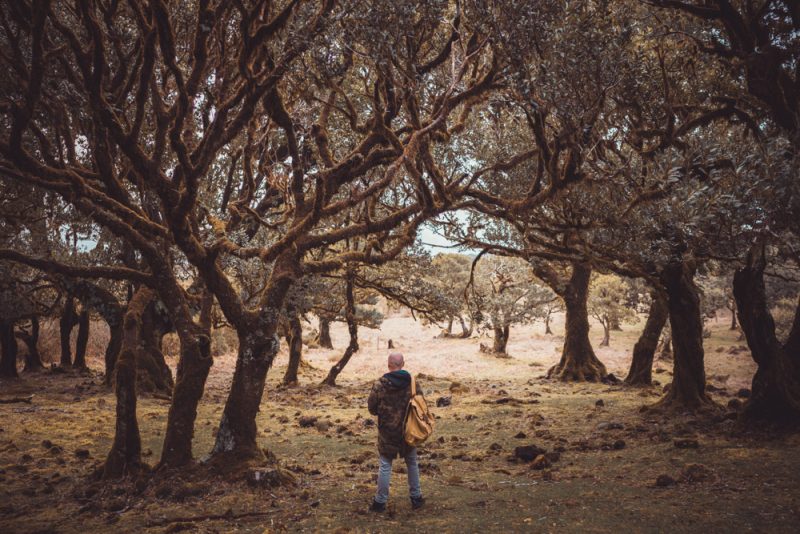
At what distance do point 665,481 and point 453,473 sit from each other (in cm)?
354

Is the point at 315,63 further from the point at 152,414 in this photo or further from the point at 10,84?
the point at 152,414

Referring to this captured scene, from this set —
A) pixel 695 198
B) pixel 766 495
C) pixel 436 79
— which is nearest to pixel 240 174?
pixel 436 79

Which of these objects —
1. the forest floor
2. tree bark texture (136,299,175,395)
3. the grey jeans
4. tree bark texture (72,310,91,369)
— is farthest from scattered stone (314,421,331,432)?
tree bark texture (72,310,91,369)

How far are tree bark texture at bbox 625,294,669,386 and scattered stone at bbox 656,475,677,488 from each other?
12204 millimetres

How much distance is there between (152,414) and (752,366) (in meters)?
30.4

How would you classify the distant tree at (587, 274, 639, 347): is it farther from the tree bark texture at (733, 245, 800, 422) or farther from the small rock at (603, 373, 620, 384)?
the tree bark texture at (733, 245, 800, 422)

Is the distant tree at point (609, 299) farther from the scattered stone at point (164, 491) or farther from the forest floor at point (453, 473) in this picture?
the scattered stone at point (164, 491)

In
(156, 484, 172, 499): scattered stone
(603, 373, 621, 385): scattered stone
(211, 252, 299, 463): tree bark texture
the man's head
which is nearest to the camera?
the man's head

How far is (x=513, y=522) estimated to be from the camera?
671cm

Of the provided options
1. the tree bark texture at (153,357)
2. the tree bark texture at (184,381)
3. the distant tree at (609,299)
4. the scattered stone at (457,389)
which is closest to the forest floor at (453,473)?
the tree bark texture at (184,381)

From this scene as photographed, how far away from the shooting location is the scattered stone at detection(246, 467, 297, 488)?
837cm

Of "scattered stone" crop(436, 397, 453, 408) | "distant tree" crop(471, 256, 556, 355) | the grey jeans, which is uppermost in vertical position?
"distant tree" crop(471, 256, 556, 355)

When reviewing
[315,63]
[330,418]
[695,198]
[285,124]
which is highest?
[315,63]

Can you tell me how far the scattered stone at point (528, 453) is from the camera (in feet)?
33.7
